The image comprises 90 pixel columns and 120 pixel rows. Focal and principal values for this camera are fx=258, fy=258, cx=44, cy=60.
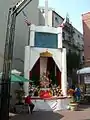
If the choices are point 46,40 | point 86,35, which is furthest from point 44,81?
point 86,35

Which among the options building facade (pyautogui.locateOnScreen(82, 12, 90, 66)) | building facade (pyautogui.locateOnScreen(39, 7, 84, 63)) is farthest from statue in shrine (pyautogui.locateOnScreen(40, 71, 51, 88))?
building facade (pyautogui.locateOnScreen(39, 7, 84, 63))

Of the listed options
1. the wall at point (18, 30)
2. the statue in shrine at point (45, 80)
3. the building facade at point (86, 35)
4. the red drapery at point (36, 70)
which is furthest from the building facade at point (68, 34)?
the statue in shrine at point (45, 80)

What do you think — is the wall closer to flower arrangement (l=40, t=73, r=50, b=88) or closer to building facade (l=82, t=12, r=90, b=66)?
flower arrangement (l=40, t=73, r=50, b=88)

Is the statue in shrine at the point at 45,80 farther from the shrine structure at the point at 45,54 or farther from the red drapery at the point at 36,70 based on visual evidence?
the red drapery at the point at 36,70

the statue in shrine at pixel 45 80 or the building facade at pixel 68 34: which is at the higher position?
the building facade at pixel 68 34

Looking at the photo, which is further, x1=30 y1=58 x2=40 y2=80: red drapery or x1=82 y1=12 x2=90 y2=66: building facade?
x1=82 y1=12 x2=90 y2=66: building facade

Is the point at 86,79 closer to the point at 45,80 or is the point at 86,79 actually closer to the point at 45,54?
the point at 45,80

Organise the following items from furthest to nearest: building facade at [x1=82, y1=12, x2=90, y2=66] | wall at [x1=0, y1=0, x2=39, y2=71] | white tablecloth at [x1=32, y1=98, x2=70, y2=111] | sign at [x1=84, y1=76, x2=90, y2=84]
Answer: building facade at [x1=82, y1=12, x2=90, y2=66], sign at [x1=84, y1=76, x2=90, y2=84], wall at [x1=0, y1=0, x2=39, y2=71], white tablecloth at [x1=32, y1=98, x2=70, y2=111]

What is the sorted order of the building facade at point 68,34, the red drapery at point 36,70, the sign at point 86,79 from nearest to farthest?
the red drapery at point 36,70 → the sign at point 86,79 → the building facade at point 68,34

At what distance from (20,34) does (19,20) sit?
3.99 feet

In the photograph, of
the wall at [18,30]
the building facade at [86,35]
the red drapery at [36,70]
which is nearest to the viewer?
the wall at [18,30]

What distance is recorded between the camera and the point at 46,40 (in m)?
20.8

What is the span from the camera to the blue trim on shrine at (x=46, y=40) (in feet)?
67.2

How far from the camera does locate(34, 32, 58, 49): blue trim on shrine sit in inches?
806
